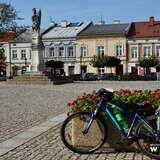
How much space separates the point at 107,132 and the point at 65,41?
→ 63.7m

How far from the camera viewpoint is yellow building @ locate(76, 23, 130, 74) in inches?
2581

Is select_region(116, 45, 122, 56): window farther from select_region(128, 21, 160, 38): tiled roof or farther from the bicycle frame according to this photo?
the bicycle frame

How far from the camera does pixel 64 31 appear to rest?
235 ft

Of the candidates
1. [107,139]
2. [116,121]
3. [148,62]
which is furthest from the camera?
[148,62]

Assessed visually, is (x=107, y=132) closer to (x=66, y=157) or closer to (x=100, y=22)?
(x=66, y=157)

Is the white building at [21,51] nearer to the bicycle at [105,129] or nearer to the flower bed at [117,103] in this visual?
the flower bed at [117,103]

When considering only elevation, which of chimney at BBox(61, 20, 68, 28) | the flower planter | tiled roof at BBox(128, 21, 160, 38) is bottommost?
the flower planter

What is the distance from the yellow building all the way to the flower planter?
192 ft

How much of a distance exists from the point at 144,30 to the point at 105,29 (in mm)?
6393

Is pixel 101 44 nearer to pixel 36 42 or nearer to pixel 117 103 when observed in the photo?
pixel 36 42

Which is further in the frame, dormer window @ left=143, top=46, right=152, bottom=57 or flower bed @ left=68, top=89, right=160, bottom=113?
dormer window @ left=143, top=46, right=152, bottom=57

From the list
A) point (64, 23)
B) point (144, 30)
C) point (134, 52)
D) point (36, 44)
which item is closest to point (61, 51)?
point (64, 23)

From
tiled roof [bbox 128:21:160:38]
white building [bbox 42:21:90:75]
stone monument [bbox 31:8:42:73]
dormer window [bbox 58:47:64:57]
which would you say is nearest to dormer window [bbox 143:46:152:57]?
tiled roof [bbox 128:21:160:38]

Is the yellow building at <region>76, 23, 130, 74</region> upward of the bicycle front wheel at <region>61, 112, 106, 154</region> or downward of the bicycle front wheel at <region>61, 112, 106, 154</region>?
upward
